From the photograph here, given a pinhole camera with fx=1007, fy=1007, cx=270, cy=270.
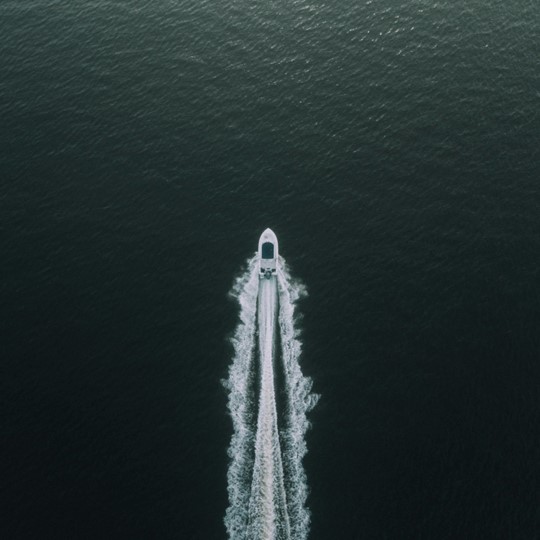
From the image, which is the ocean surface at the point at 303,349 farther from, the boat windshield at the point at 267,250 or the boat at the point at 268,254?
the boat windshield at the point at 267,250

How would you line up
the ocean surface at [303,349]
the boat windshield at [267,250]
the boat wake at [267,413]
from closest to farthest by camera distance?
1. the boat wake at [267,413]
2. the ocean surface at [303,349]
3. the boat windshield at [267,250]

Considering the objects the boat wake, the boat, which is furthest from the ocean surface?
the boat

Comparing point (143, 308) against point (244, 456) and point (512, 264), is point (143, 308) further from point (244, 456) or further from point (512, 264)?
point (512, 264)

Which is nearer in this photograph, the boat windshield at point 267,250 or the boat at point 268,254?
the boat at point 268,254

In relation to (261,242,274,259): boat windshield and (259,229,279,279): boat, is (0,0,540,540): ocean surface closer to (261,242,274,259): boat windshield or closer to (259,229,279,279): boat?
(259,229,279,279): boat

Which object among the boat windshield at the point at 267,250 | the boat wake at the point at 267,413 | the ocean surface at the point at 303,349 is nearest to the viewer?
the boat wake at the point at 267,413

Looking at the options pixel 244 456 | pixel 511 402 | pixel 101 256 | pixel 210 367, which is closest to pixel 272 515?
pixel 244 456

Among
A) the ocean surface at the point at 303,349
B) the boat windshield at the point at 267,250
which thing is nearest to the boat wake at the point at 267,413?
the ocean surface at the point at 303,349
